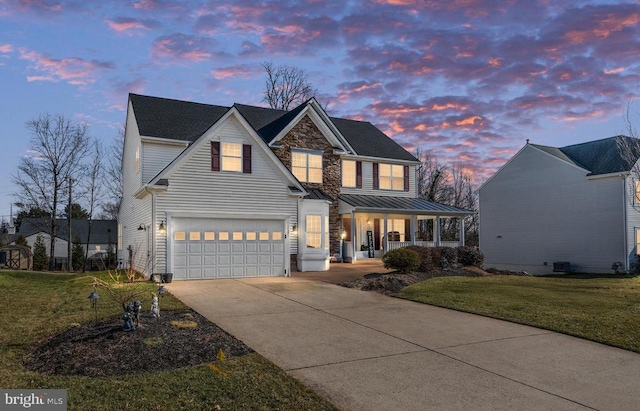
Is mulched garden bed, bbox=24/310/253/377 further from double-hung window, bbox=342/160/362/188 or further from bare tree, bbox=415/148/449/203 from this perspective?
bare tree, bbox=415/148/449/203

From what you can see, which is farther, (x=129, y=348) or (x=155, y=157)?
(x=155, y=157)

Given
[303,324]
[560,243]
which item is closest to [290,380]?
[303,324]

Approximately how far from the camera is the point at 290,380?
5828 mm

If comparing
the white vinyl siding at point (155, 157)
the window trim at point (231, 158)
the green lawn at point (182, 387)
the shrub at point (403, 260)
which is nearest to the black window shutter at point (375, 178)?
the shrub at point (403, 260)

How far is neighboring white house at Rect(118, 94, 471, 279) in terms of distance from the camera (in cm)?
1738

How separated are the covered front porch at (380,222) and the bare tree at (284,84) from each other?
19.6 meters

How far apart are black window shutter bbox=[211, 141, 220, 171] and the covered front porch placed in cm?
865

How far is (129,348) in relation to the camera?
7012mm

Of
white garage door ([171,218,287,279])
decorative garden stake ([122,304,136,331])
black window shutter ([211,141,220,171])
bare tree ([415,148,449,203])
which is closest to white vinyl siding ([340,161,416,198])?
white garage door ([171,218,287,279])

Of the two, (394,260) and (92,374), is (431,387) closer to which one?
(92,374)

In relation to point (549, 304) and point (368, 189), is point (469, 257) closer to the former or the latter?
point (368, 189)

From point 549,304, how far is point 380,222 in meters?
17.6

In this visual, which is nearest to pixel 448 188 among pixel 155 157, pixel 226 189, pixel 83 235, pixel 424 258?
pixel 424 258

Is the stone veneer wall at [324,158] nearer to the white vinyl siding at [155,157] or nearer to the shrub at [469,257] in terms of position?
the white vinyl siding at [155,157]
